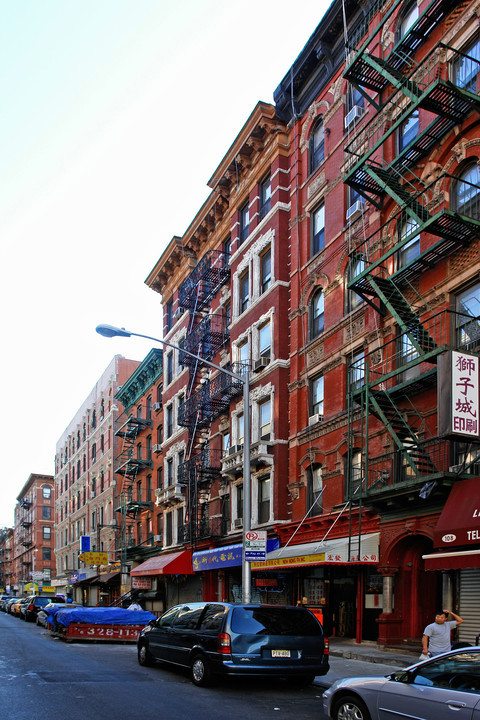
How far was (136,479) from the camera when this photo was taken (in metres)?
49.1

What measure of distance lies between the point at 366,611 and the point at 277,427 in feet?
25.8

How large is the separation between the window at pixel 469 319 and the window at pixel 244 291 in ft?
48.5

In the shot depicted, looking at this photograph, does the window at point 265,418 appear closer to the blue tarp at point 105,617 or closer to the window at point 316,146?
the blue tarp at point 105,617

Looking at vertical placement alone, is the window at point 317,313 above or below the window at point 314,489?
above

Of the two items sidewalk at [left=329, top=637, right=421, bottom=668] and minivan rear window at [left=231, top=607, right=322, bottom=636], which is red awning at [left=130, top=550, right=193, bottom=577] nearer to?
sidewalk at [left=329, top=637, right=421, bottom=668]

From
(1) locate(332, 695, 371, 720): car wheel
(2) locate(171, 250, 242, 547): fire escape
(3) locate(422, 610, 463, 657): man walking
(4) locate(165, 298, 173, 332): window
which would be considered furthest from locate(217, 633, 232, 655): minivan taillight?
(4) locate(165, 298, 173, 332): window

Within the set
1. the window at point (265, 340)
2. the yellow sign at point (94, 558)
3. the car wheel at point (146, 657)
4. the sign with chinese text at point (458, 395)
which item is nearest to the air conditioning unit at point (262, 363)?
the window at point (265, 340)

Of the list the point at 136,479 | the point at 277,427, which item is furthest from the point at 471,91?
the point at 136,479

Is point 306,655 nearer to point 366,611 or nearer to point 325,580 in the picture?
point 366,611

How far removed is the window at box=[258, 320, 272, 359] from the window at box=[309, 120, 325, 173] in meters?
6.25

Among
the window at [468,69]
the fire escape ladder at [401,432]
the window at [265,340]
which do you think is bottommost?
the fire escape ladder at [401,432]

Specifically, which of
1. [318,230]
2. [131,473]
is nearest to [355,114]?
[318,230]

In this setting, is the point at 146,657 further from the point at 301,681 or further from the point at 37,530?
the point at 37,530

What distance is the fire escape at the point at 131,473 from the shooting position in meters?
46.4
